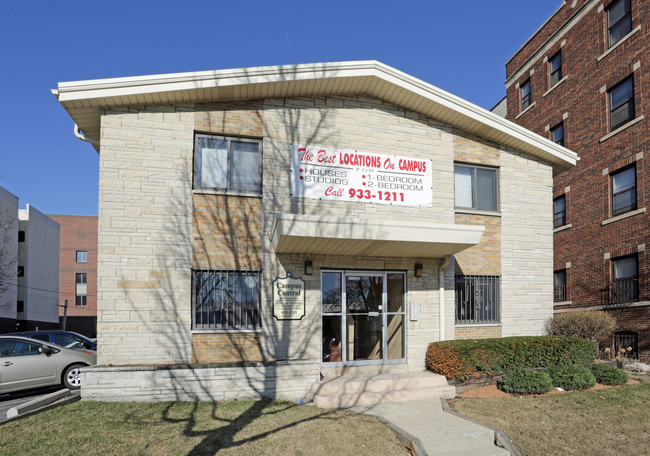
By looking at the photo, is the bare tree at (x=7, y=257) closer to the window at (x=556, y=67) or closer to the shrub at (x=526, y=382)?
the shrub at (x=526, y=382)

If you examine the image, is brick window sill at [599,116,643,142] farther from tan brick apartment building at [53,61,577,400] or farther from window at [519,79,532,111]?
tan brick apartment building at [53,61,577,400]

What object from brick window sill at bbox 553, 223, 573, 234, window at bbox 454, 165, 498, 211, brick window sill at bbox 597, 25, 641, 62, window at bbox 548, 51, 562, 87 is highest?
window at bbox 548, 51, 562, 87

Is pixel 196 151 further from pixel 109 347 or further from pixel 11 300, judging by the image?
pixel 11 300

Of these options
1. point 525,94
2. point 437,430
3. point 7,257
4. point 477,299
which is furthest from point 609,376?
point 7,257

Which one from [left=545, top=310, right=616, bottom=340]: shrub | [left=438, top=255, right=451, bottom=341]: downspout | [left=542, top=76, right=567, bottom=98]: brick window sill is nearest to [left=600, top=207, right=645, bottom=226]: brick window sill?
[left=545, top=310, right=616, bottom=340]: shrub

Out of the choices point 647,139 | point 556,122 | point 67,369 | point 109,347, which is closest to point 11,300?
point 67,369

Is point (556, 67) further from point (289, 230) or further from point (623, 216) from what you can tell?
point (289, 230)

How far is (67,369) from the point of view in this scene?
1129 centimetres

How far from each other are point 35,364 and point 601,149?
20823mm

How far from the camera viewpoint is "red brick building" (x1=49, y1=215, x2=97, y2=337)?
52281mm

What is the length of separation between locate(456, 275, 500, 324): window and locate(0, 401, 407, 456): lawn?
5126mm

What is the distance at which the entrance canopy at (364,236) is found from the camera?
30.8 ft

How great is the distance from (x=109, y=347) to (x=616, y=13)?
857 inches

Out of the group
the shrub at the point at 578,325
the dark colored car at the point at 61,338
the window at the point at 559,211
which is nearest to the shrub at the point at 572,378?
the shrub at the point at 578,325
